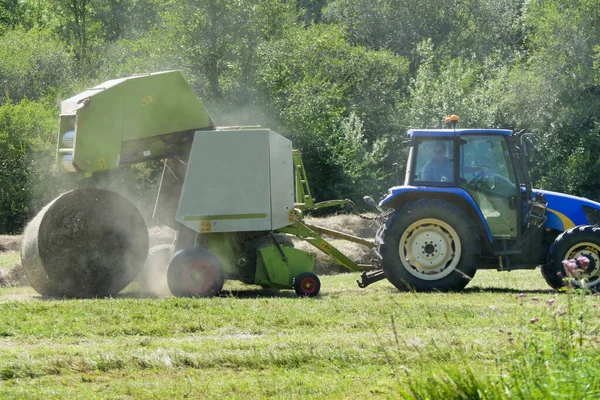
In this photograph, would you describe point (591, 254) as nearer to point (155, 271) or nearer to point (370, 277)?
point (370, 277)

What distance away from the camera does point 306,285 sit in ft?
41.9

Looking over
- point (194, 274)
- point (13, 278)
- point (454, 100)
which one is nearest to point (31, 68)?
point (454, 100)

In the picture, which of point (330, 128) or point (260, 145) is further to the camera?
point (330, 128)

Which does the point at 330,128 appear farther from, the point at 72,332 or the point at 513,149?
the point at 72,332

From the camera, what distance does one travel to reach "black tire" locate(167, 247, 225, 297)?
486 inches

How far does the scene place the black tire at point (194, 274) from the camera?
40.5ft

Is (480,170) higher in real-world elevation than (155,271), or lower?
higher

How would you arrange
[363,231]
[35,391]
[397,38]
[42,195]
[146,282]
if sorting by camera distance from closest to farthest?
Answer: 1. [35,391]
2. [146,282]
3. [363,231]
4. [42,195]
5. [397,38]

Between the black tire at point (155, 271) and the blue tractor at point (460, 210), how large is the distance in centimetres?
328

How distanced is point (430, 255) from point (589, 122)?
22.4m

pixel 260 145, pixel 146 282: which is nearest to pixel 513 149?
pixel 260 145

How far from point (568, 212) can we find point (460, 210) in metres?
1.73

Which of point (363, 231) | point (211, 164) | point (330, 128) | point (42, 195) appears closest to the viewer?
point (211, 164)

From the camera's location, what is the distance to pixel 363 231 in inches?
801
